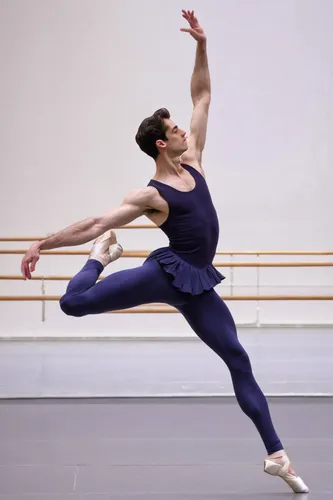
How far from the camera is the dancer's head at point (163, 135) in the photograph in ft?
10.0

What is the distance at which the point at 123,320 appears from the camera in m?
7.24

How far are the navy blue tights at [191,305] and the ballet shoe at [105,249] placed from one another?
0.14ft

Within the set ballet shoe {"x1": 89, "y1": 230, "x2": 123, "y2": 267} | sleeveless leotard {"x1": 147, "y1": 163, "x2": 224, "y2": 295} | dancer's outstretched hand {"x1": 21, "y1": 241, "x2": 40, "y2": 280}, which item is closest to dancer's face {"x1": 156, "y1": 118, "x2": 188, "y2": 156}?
sleeveless leotard {"x1": 147, "y1": 163, "x2": 224, "y2": 295}

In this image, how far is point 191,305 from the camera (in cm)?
303

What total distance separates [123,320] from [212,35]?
8.19ft

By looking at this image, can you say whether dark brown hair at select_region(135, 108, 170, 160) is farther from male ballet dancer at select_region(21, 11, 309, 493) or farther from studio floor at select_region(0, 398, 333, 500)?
studio floor at select_region(0, 398, 333, 500)

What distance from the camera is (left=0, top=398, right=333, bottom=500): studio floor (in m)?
2.98

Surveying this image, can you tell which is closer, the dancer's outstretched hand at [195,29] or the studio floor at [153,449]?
the studio floor at [153,449]

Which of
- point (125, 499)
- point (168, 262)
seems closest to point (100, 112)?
point (168, 262)

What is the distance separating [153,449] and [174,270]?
896 millimetres

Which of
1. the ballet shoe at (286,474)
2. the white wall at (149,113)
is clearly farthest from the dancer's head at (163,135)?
the white wall at (149,113)

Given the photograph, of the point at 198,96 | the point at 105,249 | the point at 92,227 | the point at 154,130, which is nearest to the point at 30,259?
the point at 92,227

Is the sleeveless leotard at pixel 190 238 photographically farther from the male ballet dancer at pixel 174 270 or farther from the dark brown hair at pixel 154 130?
the dark brown hair at pixel 154 130

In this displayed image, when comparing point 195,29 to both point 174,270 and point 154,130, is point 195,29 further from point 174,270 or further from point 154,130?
point 174,270
